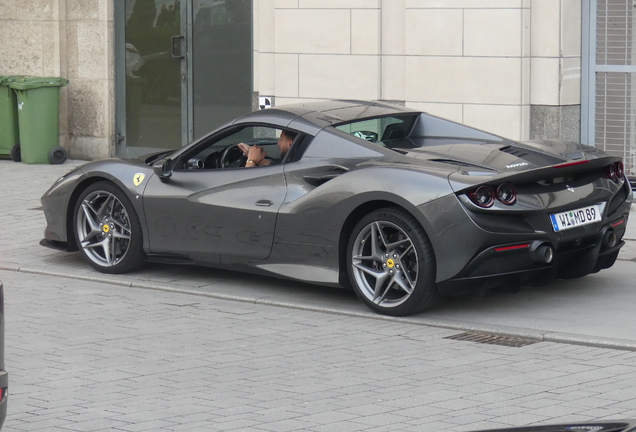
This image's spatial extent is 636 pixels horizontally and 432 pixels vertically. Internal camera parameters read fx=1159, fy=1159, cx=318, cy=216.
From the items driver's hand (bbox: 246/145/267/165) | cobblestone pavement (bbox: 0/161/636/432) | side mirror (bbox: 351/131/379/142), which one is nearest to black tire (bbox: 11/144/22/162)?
cobblestone pavement (bbox: 0/161/636/432)

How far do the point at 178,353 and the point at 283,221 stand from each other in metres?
1.53

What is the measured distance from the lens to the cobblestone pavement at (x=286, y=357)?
5.25 meters

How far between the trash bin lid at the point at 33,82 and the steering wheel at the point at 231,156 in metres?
7.89

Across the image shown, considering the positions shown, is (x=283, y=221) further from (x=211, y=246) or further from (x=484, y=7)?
(x=484, y=7)

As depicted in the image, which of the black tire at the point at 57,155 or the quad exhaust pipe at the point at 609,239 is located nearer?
the quad exhaust pipe at the point at 609,239

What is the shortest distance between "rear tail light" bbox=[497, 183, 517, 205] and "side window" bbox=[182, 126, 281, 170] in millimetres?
1821

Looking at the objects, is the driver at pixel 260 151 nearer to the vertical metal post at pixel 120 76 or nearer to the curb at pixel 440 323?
the curb at pixel 440 323

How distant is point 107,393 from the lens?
5660 millimetres

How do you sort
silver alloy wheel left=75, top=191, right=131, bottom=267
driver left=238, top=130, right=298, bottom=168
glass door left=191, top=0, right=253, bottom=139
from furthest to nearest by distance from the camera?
glass door left=191, top=0, right=253, bottom=139 < silver alloy wheel left=75, top=191, right=131, bottom=267 < driver left=238, top=130, right=298, bottom=168

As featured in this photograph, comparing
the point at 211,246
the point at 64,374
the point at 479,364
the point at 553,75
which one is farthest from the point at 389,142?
the point at 553,75

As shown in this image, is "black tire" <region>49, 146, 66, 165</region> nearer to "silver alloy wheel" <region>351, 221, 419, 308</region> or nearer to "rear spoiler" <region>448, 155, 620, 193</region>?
"silver alloy wheel" <region>351, 221, 419, 308</region>

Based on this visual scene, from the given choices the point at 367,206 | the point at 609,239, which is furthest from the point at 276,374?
the point at 609,239

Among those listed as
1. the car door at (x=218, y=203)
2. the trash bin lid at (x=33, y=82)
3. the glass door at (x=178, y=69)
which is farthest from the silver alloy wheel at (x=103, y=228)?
the trash bin lid at (x=33, y=82)

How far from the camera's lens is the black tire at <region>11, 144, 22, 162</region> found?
16.3 metres
